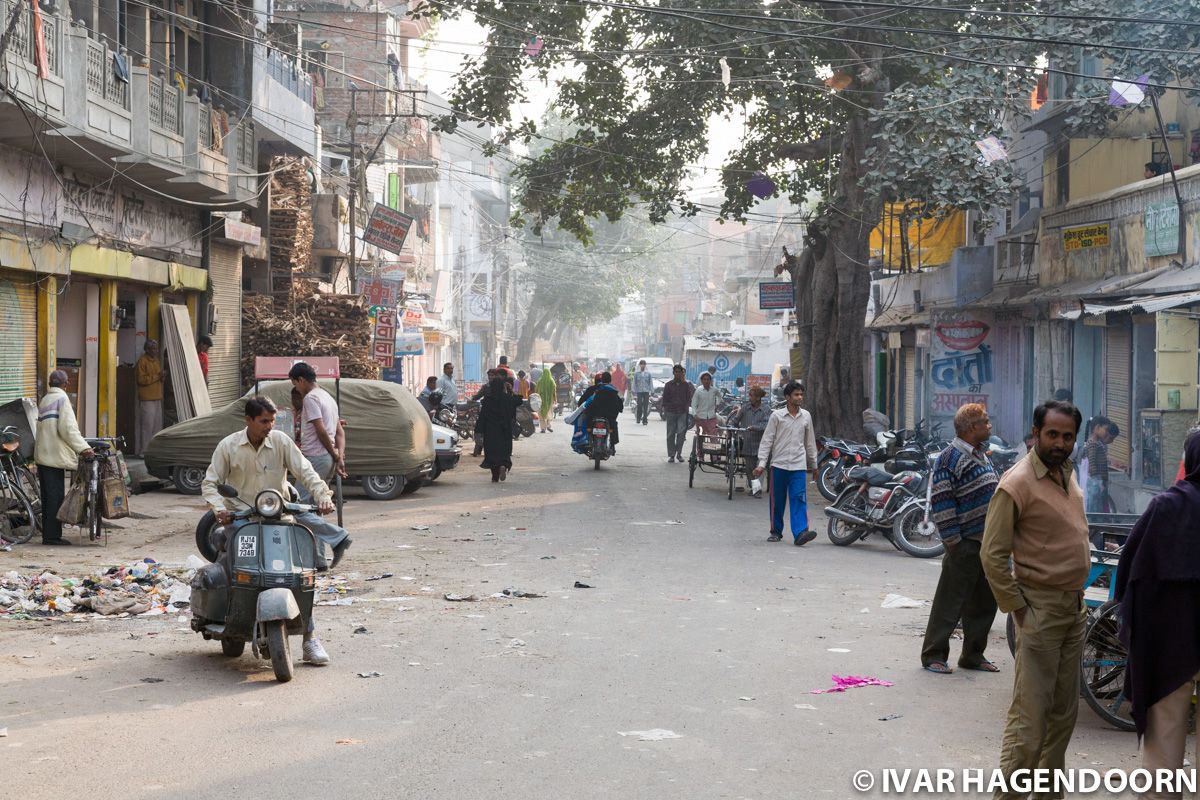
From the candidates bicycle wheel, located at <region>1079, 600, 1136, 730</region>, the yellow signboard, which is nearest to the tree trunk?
the yellow signboard

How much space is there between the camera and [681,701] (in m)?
6.95

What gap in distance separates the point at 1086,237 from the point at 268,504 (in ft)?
52.4

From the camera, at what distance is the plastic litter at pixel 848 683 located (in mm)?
7379

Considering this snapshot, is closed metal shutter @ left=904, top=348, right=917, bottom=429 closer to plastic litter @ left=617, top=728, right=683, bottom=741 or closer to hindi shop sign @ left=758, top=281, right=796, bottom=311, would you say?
hindi shop sign @ left=758, top=281, right=796, bottom=311

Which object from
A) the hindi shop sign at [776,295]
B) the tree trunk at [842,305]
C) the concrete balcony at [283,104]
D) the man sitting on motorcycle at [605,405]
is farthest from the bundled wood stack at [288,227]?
the hindi shop sign at [776,295]

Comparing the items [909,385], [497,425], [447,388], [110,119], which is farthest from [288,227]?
[909,385]

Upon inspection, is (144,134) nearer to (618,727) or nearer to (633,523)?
(633,523)

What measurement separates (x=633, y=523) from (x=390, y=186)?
29.9 metres

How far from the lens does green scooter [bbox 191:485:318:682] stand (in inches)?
288

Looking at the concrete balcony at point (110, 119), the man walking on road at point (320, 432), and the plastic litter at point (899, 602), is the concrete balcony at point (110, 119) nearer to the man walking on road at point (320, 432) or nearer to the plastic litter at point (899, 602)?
the man walking on road at point (320, 432)

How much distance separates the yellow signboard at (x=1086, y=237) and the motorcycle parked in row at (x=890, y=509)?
22.7 ft

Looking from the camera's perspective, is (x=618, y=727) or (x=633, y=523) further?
(x=633, y=523)

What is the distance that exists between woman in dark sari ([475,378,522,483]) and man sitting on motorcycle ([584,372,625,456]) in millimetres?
2160

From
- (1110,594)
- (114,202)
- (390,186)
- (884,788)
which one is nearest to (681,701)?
(884,788)
